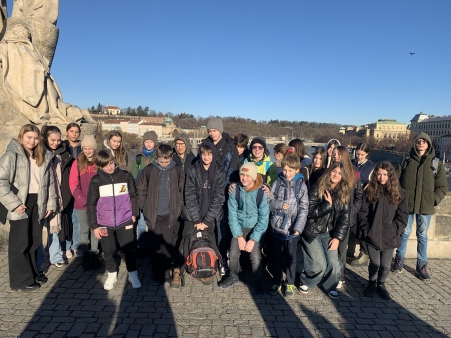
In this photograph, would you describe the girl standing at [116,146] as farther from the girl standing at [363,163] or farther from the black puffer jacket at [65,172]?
the girl standing at [363,163]

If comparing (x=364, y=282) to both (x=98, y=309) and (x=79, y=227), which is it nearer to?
(x=98, y=309)

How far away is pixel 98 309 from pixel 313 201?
2.65 metres

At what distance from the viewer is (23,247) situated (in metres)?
3.47

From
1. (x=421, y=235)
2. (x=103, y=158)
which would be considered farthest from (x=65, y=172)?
(x=421, y=235)

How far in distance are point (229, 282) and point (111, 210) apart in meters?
1.66

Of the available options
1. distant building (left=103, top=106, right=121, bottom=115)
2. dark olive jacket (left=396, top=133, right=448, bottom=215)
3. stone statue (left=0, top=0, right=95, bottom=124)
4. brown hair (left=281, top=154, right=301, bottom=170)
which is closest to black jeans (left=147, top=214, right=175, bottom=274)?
brown hair (left=281, top=154, right=301, bottom=170)

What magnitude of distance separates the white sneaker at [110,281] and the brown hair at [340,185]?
2635 millimetres

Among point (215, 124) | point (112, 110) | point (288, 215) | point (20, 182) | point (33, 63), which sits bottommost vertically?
point (288, 215)

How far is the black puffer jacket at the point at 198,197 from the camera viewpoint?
371 cm

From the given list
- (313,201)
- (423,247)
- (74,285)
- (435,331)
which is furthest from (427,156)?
(74,285)

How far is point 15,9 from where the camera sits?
6.00 metres

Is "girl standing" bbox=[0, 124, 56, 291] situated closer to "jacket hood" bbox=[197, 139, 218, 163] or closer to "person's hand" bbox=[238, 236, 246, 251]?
"jacket hood" bbox=[197, 139, 218, 163]

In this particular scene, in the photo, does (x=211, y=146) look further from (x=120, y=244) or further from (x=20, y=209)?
(x=20, y=209)

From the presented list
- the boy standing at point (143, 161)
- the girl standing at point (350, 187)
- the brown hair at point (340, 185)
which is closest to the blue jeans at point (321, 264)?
the girl standing at point (350, 187)
